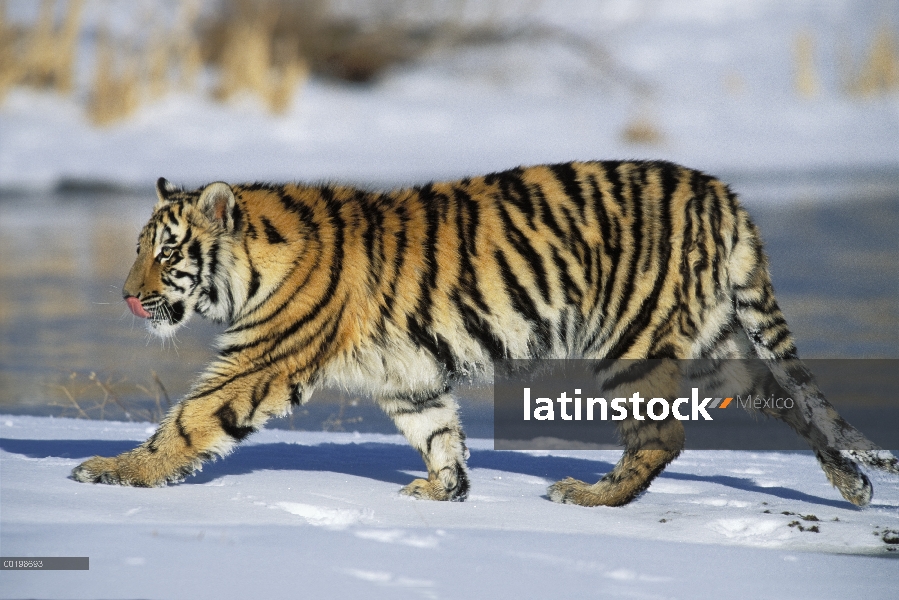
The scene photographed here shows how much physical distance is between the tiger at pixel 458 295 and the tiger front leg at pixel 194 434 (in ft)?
0.03

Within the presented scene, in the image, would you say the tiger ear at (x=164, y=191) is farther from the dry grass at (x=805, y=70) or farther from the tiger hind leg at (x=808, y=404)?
the dry grass at (x=805, y=70)

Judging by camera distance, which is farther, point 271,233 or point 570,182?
point 570,182

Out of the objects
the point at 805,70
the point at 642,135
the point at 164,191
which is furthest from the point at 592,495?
the point at 805,70

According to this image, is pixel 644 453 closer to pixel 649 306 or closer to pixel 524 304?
pixel 649 306

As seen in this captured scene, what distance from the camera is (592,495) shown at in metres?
3.92

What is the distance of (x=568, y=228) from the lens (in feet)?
13.2

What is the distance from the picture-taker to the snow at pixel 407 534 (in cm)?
284

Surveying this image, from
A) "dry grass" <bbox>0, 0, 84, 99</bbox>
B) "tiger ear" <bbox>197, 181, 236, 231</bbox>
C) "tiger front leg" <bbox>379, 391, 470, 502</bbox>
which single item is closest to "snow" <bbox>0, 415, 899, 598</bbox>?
"tiger front leg" <bbox>379, 391, 470, 502</bbox>

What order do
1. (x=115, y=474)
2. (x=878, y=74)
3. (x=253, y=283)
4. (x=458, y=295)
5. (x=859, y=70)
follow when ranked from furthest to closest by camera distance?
(x=859, y=70) → (x=878, y=74) → (x=458, y=295) → (x=253, y=283) → (x=115, y=474)

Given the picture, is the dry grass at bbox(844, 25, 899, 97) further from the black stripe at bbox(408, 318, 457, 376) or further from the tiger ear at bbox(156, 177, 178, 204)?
the tiger ear at bbox(156, 177, 178, 204)

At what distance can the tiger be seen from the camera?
3822 millimetres

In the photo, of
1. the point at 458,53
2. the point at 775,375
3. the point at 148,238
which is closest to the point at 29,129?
the point at 458,53

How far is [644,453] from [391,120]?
38.4ft

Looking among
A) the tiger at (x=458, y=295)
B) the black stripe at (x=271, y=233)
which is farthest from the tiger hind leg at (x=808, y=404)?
the black stripe at (x=271, y=233)
